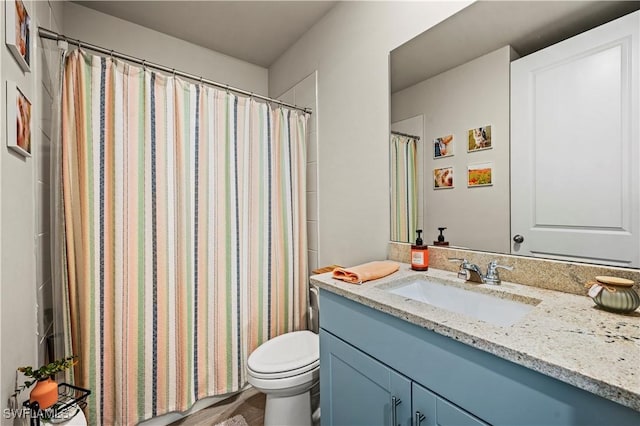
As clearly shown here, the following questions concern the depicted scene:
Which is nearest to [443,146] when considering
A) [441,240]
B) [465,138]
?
[465,138]

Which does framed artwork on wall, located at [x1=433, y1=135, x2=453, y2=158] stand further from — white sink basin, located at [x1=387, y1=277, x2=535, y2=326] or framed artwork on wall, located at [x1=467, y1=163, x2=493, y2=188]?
white sink basin, located at [x1=387, y1=277, x2=535, y2=326]

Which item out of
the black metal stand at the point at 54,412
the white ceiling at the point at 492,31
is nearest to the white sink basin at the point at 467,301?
the white ceiling at the point at 492,31

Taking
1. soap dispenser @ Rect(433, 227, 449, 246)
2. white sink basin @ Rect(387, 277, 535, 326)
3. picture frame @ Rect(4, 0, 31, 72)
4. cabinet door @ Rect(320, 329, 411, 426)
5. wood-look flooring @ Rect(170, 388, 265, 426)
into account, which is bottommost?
wood-look flooring @ Rect(170, 388, 265, 426)

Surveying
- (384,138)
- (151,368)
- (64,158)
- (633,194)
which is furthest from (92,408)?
(633,194)

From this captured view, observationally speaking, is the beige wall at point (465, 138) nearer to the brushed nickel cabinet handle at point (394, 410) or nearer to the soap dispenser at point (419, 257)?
the soap dispenser at point (419, 257)

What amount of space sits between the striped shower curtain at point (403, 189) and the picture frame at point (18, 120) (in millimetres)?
1427

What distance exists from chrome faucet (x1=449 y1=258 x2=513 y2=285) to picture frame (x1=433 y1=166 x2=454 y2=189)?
0.36 metres

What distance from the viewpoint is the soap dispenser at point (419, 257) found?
1262mm

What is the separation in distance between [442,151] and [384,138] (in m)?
0.32

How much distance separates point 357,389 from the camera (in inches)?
39.9

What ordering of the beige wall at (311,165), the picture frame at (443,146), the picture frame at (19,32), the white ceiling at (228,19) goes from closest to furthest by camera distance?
1. the picture frame at (19,32)
2. the picture frame at (443,146)
3. the white ceiling at (228,19)
4. the beige wall at (311,165)

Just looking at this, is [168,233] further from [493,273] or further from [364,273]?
[493,273]

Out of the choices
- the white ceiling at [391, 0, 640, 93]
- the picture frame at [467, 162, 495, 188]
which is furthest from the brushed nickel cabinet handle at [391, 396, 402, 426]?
the white ceiling at [391, 0, 640, 93]

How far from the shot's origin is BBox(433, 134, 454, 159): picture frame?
125 centimetres
